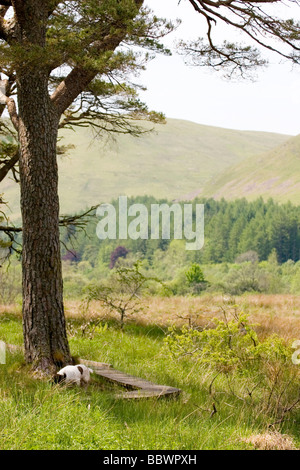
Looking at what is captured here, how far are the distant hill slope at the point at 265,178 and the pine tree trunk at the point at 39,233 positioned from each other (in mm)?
123345

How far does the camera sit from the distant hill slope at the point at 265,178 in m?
136

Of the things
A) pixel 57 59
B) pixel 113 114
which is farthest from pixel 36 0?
pixel 113 114

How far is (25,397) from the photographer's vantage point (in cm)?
471

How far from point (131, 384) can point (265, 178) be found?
149986mm

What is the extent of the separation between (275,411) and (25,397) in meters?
2.24

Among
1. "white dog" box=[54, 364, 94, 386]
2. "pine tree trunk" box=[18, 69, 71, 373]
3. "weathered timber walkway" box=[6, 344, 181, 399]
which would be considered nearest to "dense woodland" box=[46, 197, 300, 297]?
"weathered timber walkway" box=[6, 344, 181, 399]

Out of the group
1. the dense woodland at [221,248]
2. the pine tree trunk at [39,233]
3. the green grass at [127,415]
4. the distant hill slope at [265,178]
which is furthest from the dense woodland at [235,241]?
the green grass at [127,415]

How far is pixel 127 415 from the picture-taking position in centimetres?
459

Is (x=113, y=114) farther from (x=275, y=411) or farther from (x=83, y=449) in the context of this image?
(x=83, y=449)

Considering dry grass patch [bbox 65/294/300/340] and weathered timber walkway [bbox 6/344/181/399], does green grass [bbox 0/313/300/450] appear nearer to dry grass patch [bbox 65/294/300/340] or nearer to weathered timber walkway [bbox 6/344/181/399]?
weathered timber walkway [bbox 6/344/181/399]

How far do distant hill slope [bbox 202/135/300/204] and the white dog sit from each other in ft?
407

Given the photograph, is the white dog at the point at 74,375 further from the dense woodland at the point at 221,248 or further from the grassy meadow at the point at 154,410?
the dense woodland at the point at 221,248

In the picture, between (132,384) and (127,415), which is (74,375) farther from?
(127,415)

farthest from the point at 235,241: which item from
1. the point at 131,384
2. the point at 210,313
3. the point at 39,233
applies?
the point at 131,384
